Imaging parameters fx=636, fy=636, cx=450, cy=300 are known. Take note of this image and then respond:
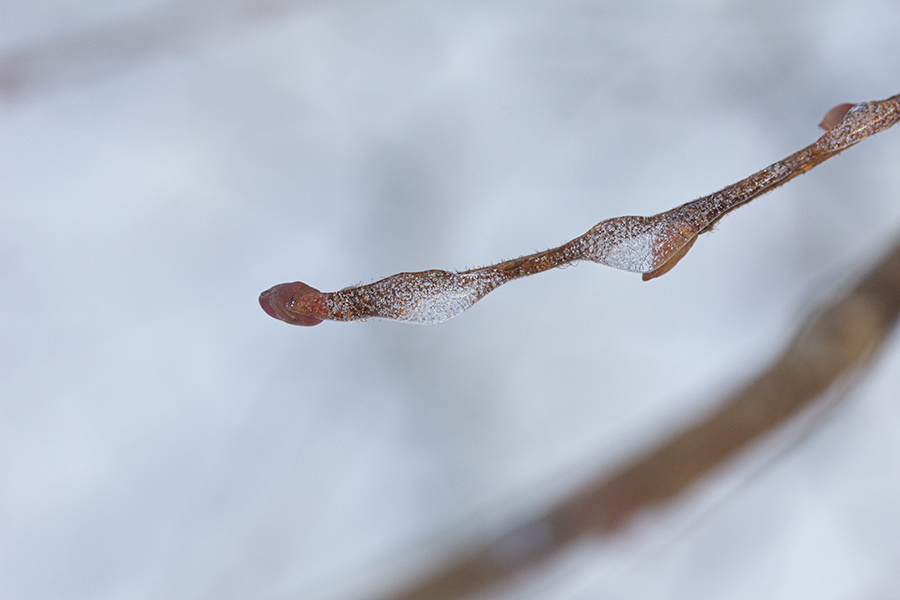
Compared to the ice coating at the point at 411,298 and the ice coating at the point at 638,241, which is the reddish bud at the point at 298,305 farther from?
the ice coating at the point at 638,241

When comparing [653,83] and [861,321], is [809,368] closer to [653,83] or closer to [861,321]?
[861,321]

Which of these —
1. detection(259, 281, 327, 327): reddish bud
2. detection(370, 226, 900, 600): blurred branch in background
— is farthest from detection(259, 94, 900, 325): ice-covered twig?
detection(370, 226, 900, 600): blurred branch in background

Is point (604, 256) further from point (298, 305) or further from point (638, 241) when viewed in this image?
point (298, 305)

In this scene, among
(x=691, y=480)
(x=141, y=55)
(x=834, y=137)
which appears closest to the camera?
(x=834, y=137)

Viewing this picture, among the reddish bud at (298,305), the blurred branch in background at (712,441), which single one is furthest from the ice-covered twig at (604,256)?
the blurred branch in background at (712,441)

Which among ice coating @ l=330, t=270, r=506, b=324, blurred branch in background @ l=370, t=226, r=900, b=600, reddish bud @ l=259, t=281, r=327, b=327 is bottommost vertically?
blurred branch in background @ l=370, t=226, r=900, b=600

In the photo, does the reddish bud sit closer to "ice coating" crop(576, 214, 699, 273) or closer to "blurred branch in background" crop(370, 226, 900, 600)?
"ice coating" crop(576, 214, 699, 273)

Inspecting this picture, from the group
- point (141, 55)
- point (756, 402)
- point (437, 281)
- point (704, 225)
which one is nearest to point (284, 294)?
point (437, 281)
